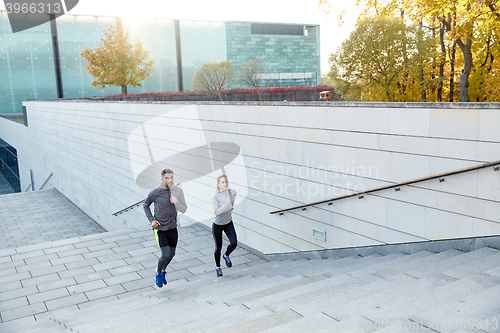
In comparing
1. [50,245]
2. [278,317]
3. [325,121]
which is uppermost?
[325,121]

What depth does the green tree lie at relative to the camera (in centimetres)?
1562

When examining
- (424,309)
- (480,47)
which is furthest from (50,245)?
(480,47)

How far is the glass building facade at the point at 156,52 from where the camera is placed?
37125mm

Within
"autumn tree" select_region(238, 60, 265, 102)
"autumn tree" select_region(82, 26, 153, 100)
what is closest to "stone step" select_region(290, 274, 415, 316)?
"autumn tree" select_region(82, 26, 153, 100)

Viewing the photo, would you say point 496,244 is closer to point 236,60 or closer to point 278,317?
point 278,317

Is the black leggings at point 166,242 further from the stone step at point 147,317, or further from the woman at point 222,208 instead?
the stone step at point 147,317

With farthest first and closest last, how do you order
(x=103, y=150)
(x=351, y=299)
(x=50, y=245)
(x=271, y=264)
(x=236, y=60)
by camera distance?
(x=236, y=60) < (x=103, y=150) < (x=50, y=245) < (x=271, y=264) < (x=351, y=299)

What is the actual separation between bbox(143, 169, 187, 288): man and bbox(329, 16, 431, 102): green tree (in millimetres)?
12281

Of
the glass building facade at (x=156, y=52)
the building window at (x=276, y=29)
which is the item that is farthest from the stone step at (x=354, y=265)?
the building window at (x=276, y=29)

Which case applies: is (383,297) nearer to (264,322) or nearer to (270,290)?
(264,322)

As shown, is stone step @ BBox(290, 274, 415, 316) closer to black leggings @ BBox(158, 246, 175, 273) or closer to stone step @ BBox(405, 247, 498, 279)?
stone step @ BBox(405, 247, 498, 279)

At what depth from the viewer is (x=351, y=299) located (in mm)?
4168

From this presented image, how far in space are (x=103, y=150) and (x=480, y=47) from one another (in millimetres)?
14607

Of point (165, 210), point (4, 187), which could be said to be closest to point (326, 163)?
point (165, 210)
